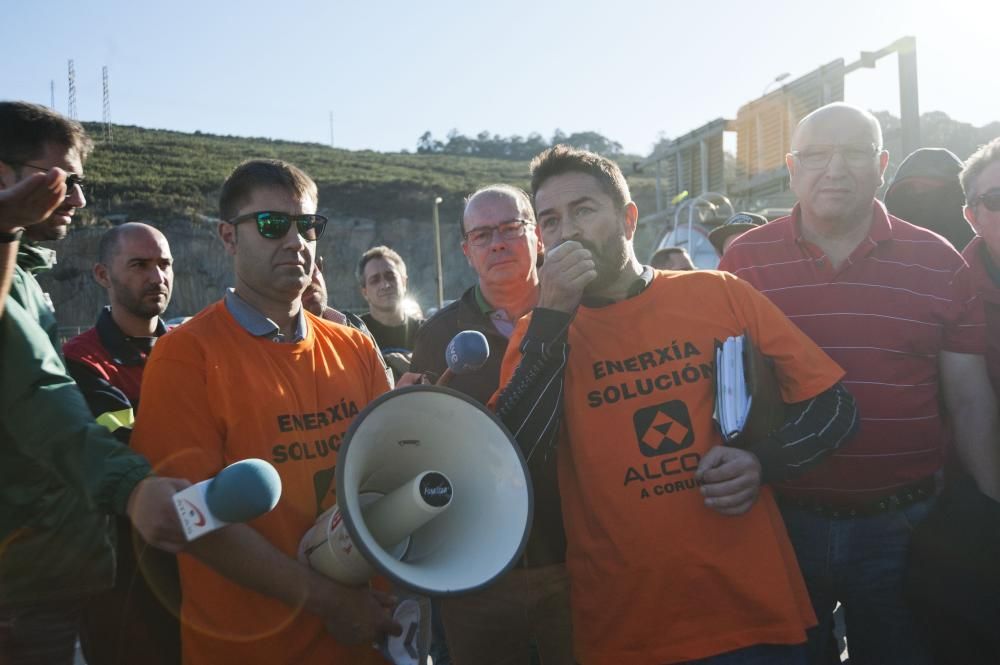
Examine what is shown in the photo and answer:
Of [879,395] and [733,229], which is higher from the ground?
[733,229]

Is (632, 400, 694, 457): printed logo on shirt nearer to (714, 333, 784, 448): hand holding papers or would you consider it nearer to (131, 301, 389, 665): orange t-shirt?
(714, 333, 784, 448): hand holding papers

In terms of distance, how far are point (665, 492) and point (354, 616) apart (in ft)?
2.99

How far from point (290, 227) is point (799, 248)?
1813 mm

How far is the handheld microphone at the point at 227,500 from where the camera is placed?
1.60 meters

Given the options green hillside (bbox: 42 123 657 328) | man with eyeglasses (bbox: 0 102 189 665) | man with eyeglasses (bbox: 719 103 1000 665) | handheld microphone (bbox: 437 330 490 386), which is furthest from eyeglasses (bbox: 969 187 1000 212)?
green hillside (bbox: 42 123 657 328)

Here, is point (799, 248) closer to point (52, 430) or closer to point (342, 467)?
point (342, 467)

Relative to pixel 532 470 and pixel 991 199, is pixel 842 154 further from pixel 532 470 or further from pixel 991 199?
pixel 532 470

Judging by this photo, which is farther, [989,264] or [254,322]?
[989,264]

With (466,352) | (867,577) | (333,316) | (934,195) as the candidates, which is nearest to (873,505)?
(867,577)

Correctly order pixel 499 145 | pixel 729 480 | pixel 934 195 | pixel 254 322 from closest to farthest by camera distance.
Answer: pixel 729 480, pixel 254 322, pixel 934 195, pixel 499 145

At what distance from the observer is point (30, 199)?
1.75 m

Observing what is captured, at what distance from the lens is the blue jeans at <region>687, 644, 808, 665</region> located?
2.14 m

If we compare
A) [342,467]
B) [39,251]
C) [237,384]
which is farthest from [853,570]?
[39,251]

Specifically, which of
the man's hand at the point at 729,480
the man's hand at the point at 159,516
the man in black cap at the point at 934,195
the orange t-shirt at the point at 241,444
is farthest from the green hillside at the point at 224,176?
the man's hand at the point at 729,480
